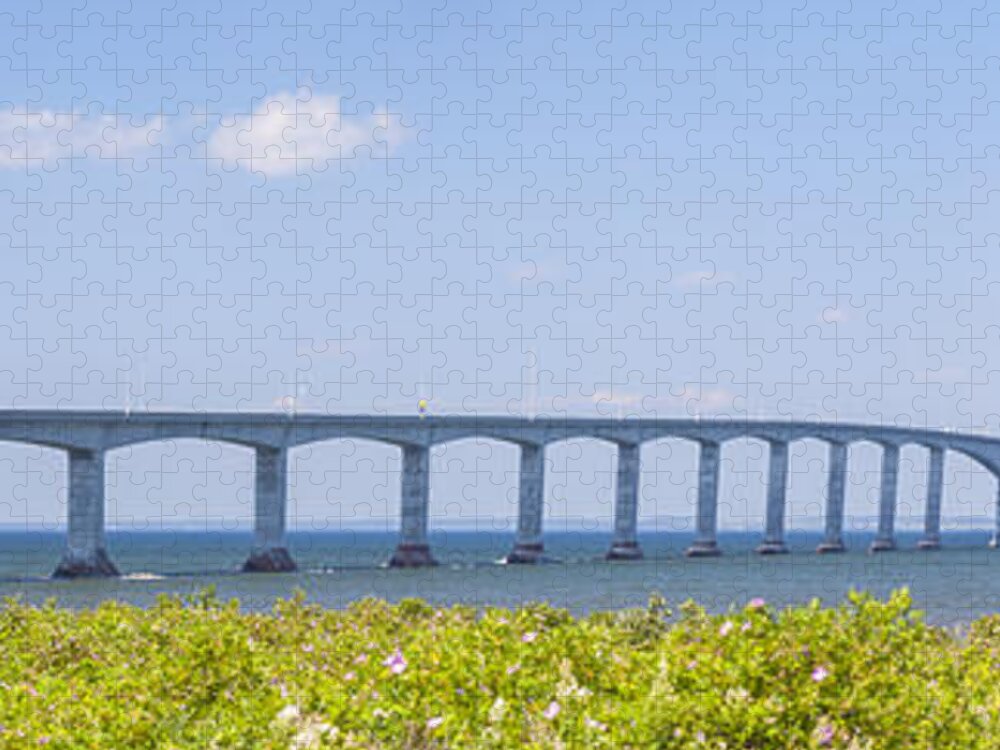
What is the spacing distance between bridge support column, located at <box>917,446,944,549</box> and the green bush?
131 meters

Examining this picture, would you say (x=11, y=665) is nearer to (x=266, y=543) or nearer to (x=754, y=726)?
(x=754, y=726)

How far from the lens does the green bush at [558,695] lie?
388 inches

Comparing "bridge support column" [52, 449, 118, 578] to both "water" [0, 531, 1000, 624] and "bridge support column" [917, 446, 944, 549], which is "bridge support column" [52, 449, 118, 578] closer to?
"water" [0, 531, 1000, 624]

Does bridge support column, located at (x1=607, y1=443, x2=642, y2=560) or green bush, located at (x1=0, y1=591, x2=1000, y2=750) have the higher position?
green bush, located at (x1=0, y1=591, x2=1000, y2=750)

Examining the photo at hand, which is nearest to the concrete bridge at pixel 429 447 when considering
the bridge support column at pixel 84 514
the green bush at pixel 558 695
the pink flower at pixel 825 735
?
the bridge support column at pixel 84 514

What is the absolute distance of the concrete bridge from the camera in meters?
77.1

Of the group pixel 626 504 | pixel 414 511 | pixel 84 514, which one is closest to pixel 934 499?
pixel 626 504

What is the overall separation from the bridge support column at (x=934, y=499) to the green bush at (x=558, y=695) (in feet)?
431

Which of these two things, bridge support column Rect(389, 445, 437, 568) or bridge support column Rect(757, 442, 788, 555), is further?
bridge support column Rect(757, 442, 788, 555)

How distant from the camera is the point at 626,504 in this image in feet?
362

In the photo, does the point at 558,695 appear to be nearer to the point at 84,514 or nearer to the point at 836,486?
the point at 84,514

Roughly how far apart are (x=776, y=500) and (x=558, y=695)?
377 ft

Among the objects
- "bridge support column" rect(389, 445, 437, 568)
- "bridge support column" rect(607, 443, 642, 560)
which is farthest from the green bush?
"bridge support column" rect(607, 443, 642, 560)

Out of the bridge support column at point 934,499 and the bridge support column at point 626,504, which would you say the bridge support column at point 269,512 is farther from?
the bridge support column at point 934,499
